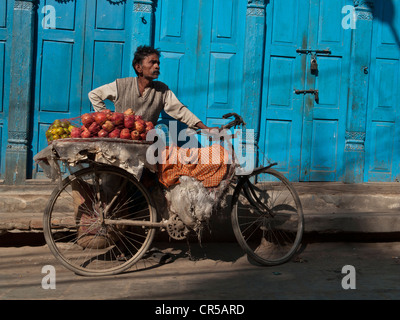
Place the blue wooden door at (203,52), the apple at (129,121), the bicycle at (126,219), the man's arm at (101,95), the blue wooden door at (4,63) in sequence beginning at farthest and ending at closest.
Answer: the blue wooden door at (203,52) < the blue wooden door at (4,63) < the man's arm at (101,95) < the bicycle at (126,219) < the apple at (129,121)

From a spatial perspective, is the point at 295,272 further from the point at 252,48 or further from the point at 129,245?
the point at 252,48

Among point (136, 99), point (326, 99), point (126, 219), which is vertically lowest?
point (126, 219)

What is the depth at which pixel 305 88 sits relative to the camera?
6.15 metres

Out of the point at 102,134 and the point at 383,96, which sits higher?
the point at 383,96

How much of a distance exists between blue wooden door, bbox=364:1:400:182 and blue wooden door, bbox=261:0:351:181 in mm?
406

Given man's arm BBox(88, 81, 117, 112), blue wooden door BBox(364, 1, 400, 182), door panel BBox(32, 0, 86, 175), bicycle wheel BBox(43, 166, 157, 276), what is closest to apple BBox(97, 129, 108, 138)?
bicycle wheel BBox(43, 166, 157, 276)

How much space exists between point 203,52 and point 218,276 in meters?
2.99

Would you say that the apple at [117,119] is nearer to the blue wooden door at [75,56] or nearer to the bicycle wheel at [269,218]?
the bicycle wheel at [269,218]

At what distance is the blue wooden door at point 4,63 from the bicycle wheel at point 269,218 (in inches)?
121

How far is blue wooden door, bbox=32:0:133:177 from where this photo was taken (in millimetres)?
5664

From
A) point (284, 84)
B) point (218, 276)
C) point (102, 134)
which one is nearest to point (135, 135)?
point (102, 134)

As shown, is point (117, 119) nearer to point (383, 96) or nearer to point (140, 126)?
point (140, 126)

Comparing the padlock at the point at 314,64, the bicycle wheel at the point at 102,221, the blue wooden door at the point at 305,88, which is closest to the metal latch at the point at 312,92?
the blue wooden door at the point at 305,88

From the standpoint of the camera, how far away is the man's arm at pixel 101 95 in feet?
15.1
